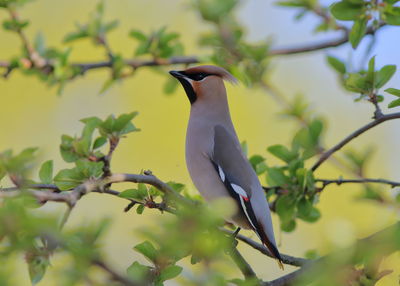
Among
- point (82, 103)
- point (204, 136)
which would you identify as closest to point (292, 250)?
point (82, 103)

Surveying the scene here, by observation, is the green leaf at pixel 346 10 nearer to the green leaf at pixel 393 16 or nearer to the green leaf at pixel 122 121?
the green leaf at pixel 393 16

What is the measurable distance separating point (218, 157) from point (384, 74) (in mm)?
851

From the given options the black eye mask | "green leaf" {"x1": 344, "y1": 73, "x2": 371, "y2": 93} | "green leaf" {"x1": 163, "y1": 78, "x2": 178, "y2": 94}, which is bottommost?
"green leaf" {"x1": 163, "y1": 78, "x2": 178, "y2": 94}

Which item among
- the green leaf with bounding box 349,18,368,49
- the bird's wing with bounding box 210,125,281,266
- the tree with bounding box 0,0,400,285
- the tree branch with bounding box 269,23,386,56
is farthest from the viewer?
the tree branch with bounding box 269,23,386,56

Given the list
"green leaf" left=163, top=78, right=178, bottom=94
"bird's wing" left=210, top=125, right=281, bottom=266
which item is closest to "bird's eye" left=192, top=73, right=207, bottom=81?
"bird's wing" left=210, top=125, right=281, bottom=266

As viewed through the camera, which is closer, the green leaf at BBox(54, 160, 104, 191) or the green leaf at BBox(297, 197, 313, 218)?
the green leaf at BBox(54, 160, 104, 191)

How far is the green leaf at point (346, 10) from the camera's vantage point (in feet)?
8.60

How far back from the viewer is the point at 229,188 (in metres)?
2.97

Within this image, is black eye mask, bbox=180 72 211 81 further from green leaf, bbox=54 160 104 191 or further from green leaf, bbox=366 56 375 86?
green leaf, bbox=54 160 104 191

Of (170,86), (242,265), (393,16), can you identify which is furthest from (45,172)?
(170,86)

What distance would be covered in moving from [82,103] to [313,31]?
433cm

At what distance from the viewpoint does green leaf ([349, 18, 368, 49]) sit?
2695mm

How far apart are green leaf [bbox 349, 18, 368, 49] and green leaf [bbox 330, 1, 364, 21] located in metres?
0.03

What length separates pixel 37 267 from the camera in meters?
1.69
